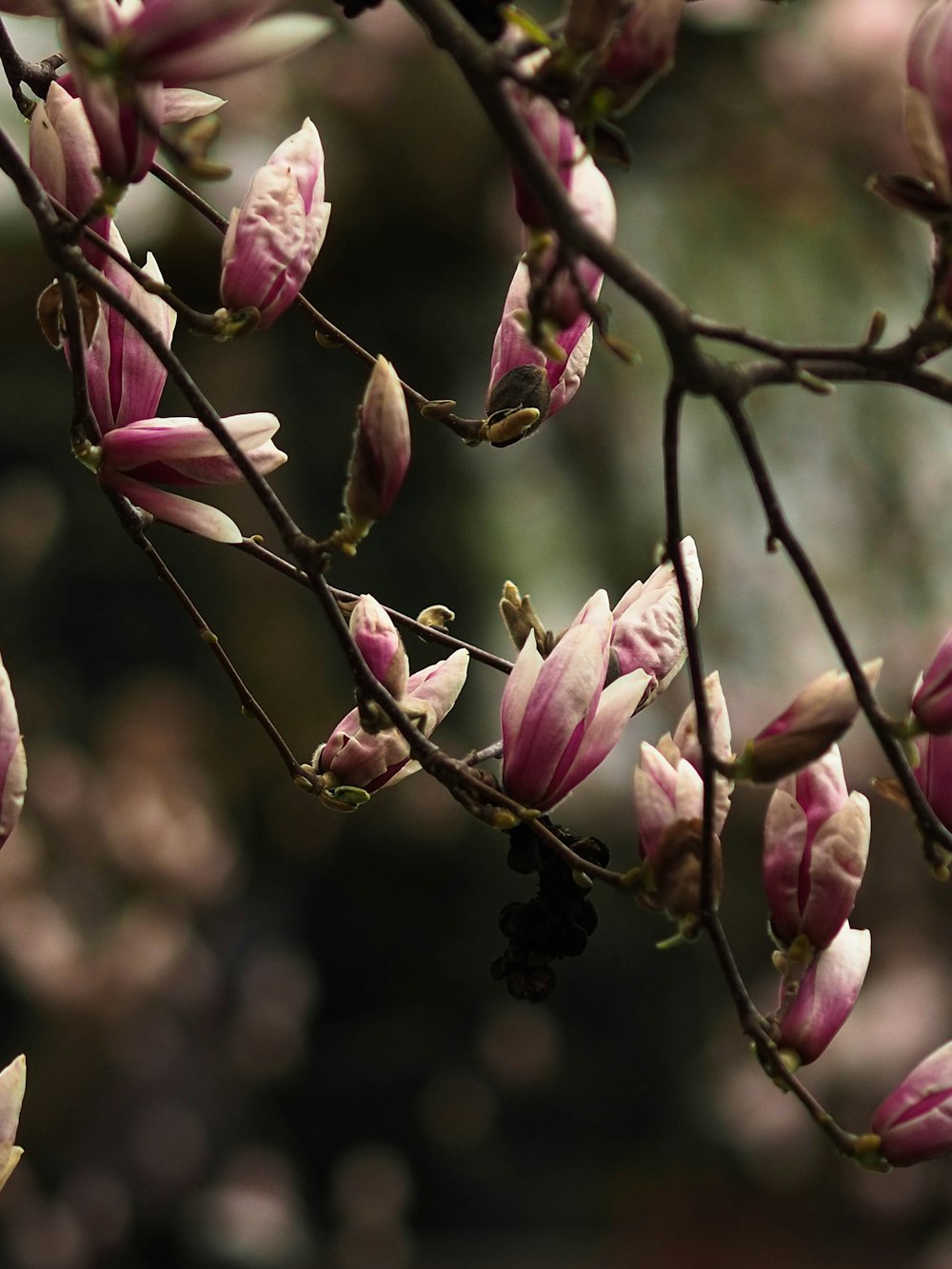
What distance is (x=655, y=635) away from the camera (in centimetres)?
A: 34

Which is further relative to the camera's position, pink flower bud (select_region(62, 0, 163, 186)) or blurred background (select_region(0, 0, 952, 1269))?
blurred background (select_region(0, 0, 952, 1269))

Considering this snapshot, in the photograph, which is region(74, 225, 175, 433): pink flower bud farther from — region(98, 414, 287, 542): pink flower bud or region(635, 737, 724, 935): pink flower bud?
region(635, 737, 724, 935): pink flower bud

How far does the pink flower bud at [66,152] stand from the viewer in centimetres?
33

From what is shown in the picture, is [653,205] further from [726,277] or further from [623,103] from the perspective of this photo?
[623,103]

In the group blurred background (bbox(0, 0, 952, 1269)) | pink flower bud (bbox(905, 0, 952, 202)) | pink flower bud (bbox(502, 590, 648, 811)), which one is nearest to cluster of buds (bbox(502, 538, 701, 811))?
pink flower bud (bbox(502, 590, 648, 811))

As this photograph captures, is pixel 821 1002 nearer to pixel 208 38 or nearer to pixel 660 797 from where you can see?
pixel 660 797

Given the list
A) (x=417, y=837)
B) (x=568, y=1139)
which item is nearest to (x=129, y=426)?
(x=417, y=837)

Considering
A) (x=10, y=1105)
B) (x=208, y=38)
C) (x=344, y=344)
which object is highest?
(x=208, y=38)

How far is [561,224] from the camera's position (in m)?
0.22

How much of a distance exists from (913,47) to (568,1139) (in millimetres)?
1757

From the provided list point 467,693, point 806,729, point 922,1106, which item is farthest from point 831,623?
point 467,693

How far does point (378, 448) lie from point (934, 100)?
0.39ft

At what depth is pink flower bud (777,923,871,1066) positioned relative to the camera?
0.32 m

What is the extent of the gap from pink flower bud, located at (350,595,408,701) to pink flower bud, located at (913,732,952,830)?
11 centimetres
